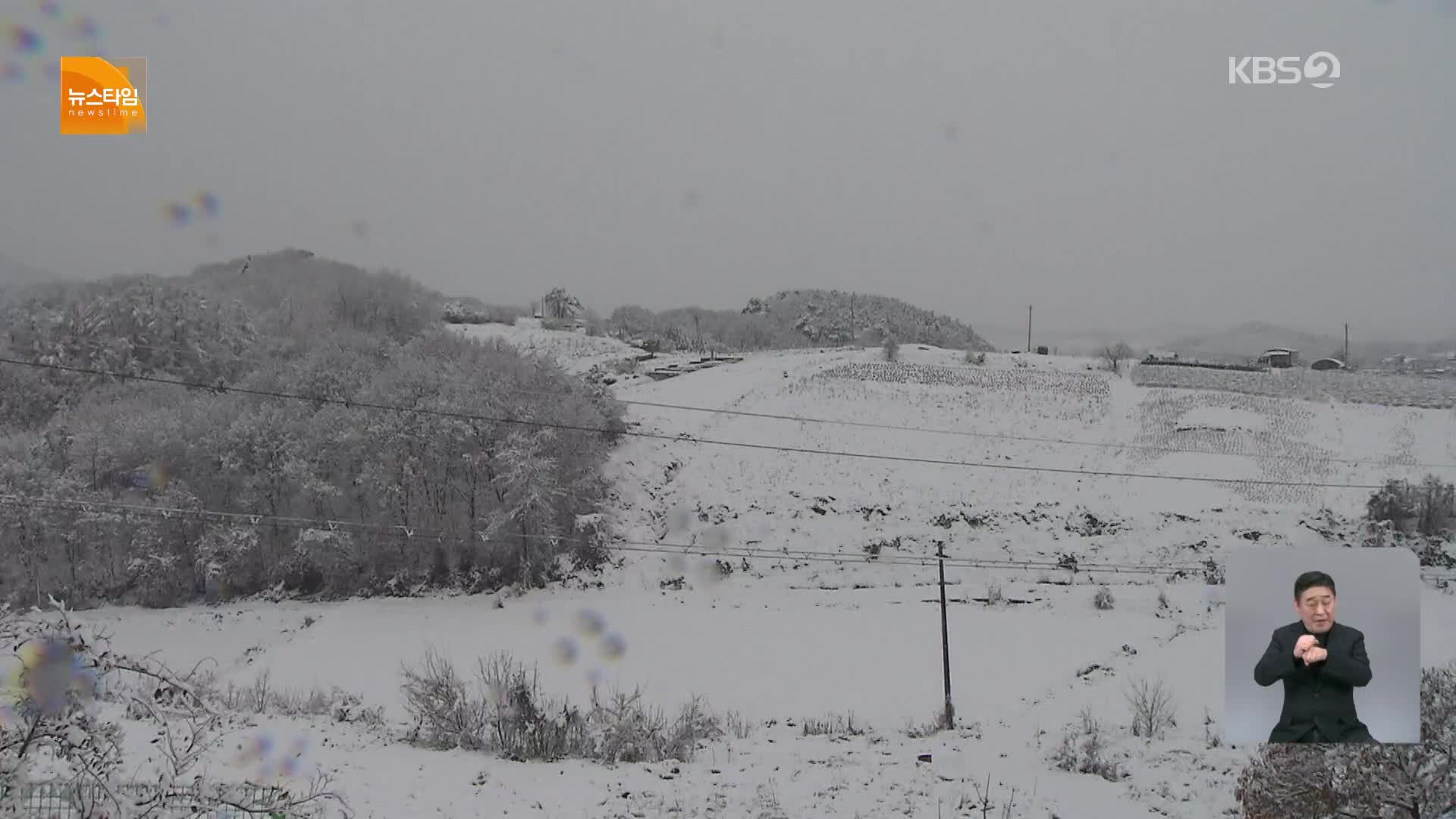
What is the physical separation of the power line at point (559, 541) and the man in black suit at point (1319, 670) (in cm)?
2394

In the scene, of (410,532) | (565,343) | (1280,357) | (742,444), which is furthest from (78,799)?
(1280,357)

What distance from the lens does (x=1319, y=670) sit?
6.46 metres

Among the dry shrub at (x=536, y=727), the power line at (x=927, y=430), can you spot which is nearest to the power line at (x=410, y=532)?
the power line at (x=927, y=430)

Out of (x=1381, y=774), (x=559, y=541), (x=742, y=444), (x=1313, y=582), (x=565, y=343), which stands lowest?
(x=559, y=541)

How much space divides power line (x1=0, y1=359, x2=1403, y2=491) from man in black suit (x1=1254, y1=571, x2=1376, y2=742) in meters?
27.2

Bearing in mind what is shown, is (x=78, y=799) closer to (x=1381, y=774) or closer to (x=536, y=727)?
(x=536, y=727)

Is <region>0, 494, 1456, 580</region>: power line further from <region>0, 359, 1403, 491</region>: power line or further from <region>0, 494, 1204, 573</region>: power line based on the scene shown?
<region>0, 359, 1403, 491</region>: power line

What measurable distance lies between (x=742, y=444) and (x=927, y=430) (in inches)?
381

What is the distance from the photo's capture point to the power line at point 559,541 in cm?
2961

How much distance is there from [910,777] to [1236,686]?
4618 mm

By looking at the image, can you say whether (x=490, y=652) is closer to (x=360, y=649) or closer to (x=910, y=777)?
(x=360, y=649)

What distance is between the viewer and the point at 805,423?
133 ft

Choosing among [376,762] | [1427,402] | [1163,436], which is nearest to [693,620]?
[376,762]

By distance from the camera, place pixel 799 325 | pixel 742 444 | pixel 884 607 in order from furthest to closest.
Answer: pixel 799 325 → pixel 742 444 → pixel 884 607
